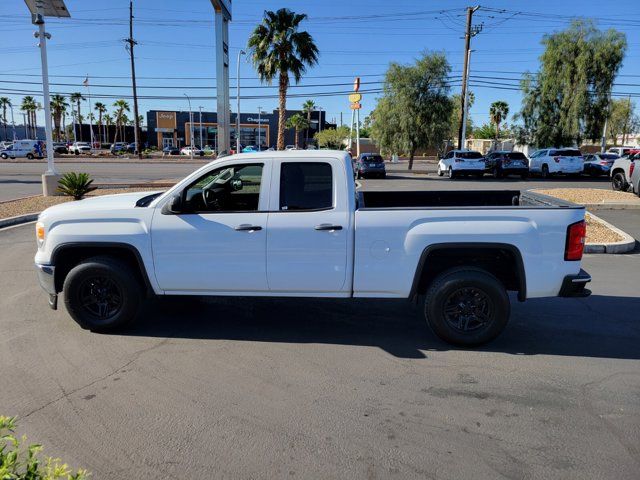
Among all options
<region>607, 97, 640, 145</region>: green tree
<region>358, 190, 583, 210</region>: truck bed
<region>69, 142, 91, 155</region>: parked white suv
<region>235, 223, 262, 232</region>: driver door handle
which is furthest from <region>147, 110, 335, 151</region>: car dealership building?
<region>235, 223, 262, 232</region>: driver door handle

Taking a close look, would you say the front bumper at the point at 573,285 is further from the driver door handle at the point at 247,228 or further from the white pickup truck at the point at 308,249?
the driver door handle at the point at 247,228

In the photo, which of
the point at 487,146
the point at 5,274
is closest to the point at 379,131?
the point at 5,274

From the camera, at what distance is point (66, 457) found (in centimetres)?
314

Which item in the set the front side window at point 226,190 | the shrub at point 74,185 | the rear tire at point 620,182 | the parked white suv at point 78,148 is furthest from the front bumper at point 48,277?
the parked white suv at point 78,148

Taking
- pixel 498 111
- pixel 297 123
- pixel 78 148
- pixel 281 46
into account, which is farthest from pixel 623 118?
pixel 78 148

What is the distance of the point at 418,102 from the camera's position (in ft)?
116

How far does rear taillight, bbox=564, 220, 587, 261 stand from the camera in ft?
15.3

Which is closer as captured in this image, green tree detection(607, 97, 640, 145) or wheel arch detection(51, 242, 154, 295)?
wheel arch detection(51, 242, 154, 295)

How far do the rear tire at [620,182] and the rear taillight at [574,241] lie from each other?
56.2 feet

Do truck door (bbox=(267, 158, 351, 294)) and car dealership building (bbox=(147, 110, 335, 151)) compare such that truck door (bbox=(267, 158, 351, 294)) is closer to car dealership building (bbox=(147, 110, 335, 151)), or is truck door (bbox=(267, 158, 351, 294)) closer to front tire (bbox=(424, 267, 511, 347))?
front tire (bbox=(424, 267, 511, 347))

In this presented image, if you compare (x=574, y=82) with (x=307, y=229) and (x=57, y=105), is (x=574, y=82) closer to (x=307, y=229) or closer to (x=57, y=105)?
(x=307, y=229)

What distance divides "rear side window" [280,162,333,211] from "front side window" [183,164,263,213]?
28 centimetres

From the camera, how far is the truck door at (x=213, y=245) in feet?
16.0

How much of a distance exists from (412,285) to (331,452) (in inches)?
79.3
